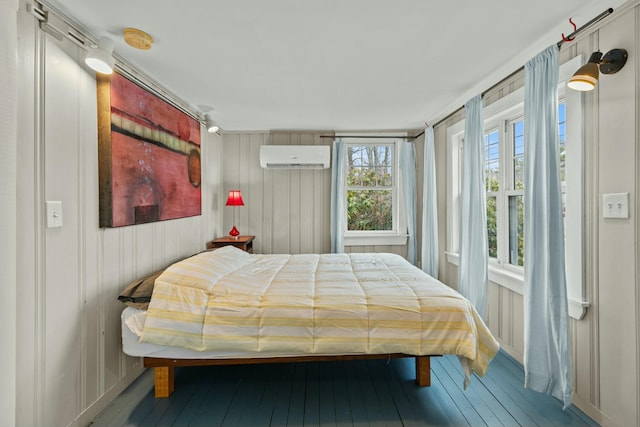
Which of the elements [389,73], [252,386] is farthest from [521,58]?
[252,386]

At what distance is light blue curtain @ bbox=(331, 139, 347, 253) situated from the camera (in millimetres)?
4023

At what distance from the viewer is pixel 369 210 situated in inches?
172

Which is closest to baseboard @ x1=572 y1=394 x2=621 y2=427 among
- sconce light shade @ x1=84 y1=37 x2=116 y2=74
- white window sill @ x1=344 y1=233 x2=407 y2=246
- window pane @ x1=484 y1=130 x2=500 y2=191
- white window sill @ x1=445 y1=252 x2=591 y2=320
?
white window sill @ x1=445 y1=252 x2=591 y2=320

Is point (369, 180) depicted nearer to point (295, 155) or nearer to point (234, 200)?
point (295, 155)

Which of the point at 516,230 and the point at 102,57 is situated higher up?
the point at 102,57

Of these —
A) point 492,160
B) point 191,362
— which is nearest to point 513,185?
point 492,160

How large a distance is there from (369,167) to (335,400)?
10.4 ft

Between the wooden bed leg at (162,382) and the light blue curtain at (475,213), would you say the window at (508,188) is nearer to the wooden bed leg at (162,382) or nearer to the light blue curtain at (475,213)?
the light blue curtain at (475,213)

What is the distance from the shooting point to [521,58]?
6.88 feet

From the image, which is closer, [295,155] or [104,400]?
[104,400]

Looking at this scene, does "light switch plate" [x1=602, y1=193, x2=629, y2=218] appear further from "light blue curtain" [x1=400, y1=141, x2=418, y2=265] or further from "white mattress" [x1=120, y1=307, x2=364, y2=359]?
"light blue curtain" [x1=400, y1=141, x2=418, y2=265]

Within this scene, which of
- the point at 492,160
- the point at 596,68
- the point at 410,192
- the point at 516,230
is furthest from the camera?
the point at 410,192

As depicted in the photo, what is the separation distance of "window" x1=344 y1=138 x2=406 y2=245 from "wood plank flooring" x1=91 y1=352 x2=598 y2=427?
228 cm

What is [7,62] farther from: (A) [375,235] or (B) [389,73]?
(A) [375,235]
